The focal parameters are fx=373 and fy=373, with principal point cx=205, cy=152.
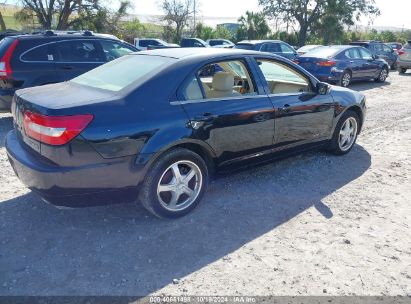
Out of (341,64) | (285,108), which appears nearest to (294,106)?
(285,108)

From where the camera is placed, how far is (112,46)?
25.1ft

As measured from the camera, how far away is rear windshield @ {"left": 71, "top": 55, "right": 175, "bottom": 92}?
3.45 m

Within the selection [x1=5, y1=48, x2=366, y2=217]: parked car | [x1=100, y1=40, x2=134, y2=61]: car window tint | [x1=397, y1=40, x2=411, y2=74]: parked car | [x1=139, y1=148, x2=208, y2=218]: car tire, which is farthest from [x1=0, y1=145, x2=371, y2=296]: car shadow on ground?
[x1=397, y1=40, x2=411, y2=74]: parked car

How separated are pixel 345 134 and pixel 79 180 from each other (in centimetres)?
394

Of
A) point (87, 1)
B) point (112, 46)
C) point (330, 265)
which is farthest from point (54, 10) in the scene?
point (330, 265)

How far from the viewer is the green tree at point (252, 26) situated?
36219 mm

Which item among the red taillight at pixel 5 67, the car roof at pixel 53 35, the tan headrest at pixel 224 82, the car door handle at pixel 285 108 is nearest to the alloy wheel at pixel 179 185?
the tan headrest at pixel 224 82

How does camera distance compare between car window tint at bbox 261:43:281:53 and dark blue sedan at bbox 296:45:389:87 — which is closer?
dark blue sedan at bbox 296:45:389:87

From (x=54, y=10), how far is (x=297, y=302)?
96.0ft

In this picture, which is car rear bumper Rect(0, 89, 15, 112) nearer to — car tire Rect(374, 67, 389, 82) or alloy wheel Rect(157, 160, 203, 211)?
alloy wheel Rect(157, 160, 203, 211)

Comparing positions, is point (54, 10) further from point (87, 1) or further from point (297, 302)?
point (297, 302)

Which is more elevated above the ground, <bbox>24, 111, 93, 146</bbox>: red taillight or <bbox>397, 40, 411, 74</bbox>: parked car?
<bbox>397, 40, 411, 74</bbox>: parked car

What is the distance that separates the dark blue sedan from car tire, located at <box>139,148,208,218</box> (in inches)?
378

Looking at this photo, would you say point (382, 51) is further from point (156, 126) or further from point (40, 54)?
point (156, 126)
